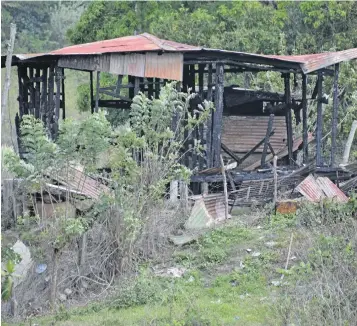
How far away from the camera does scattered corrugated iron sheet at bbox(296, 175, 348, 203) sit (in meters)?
14.8

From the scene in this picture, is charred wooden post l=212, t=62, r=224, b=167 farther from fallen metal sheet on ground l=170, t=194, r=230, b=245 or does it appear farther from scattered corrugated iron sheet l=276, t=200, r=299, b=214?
scattered corrugated iron sheet l=276, t=200, r=299, b=214

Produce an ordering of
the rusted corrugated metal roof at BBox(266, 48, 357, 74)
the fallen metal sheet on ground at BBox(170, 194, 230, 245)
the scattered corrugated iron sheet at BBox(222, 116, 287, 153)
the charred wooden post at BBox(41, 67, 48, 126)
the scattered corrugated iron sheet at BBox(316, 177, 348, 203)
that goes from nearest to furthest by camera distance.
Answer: the fallen metal sheet on ground at BBox(170, 194, 230, 245) → the scattered corrugated iron sheet at BBox(316, 177, 348, 203) → the rusted corrugated metal roof at BBox(266, 48, 357, 74) → the charred wooden post at BBox(41, 67, 48, 126) → the scattered corrugated iron sheet at BBox(222, 116, 287, 153)

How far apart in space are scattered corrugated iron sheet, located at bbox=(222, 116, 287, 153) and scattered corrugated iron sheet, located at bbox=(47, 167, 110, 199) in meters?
9.23

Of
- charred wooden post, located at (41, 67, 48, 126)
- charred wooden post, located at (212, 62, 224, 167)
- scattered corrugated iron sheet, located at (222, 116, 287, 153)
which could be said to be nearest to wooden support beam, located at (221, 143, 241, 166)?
scattered corrugated iron sheet, located at (222, 116, 287, 153)

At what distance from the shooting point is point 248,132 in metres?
20.4

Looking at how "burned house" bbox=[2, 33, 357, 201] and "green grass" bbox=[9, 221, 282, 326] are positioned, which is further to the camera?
"burned house" bbox=[2, 33, 357, 201]

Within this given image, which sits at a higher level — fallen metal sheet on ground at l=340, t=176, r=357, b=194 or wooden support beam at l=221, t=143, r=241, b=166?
wooden support beam at l=221, t=143, r=241, b=166

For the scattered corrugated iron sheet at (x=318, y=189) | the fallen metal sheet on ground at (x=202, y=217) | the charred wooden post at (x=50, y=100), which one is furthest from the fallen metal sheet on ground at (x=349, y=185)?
the charred wooden post at (x=50, y=100)

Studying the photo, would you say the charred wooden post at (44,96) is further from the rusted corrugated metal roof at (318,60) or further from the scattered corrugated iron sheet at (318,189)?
the scattered corrugated iron sheet at (318,189)

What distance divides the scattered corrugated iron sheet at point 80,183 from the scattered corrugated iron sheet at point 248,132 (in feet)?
30.3

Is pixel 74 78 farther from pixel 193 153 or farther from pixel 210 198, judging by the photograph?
pixel 210 198

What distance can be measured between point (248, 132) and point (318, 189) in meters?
5.34

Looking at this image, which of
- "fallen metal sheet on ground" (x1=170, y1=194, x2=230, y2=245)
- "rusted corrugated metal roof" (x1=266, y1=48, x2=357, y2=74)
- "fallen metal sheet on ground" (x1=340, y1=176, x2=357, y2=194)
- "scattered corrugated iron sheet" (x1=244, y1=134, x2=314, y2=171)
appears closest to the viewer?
"fallen metal sheet on ground" (x1=170, y1=194, x2=230, y2=245)

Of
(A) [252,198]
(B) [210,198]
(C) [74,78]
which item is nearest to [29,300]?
(B) [210,198]
